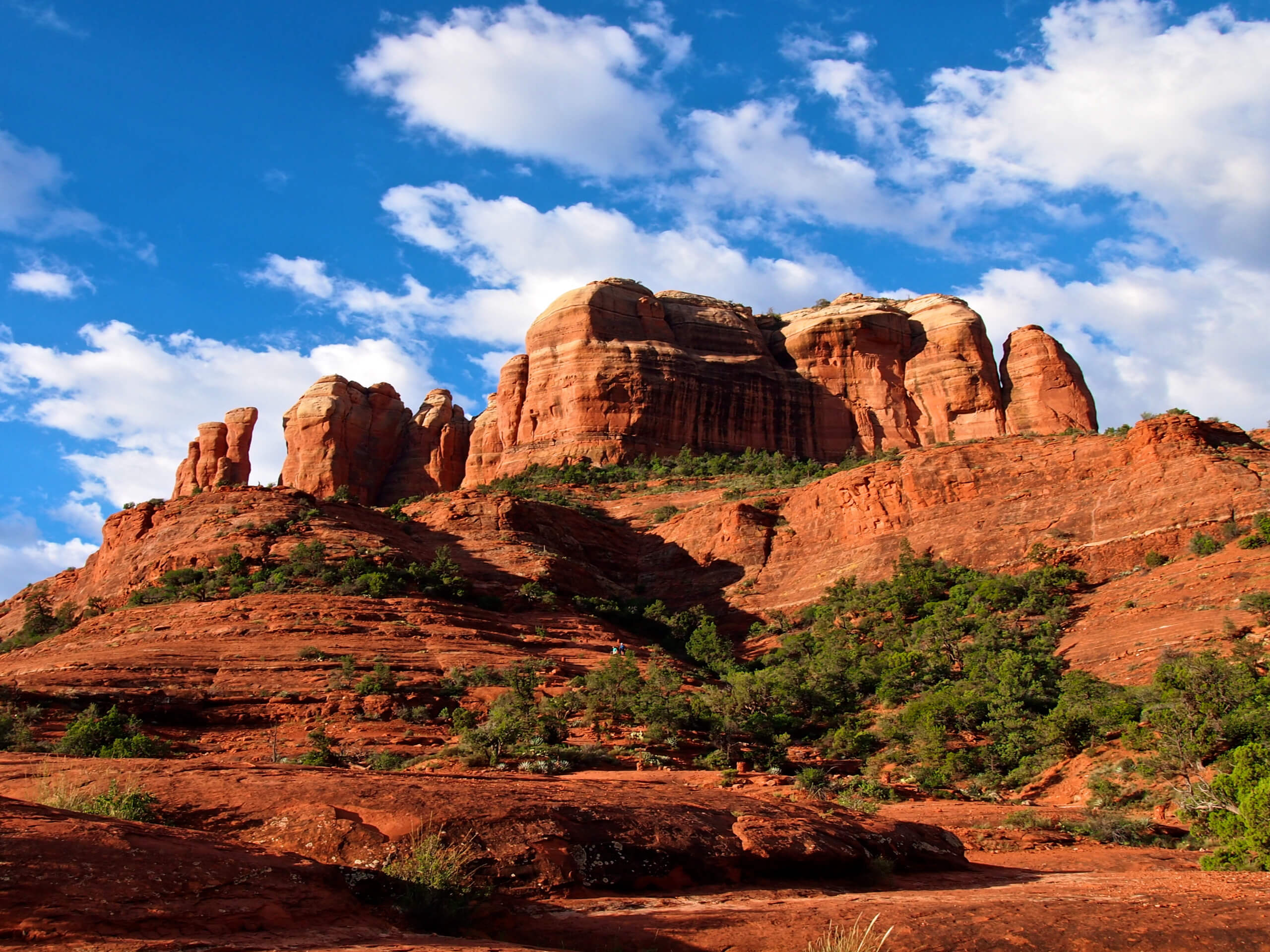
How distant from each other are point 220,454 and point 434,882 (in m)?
75.6

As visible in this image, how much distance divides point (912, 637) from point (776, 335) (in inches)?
1754

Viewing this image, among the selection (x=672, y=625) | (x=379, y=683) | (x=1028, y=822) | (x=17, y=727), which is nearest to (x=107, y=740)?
(x=17, y=727)

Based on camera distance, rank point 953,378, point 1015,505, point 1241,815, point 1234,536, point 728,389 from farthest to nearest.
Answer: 1. point 728,389
2. point 953,378
3. point 1015,505
4. point 1234,536
5. point 1241,815

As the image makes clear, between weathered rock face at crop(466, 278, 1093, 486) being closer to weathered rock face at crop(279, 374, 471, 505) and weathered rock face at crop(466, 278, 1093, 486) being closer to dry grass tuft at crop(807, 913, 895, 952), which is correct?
weathered rock face at crop(279, 374, 471, 505)

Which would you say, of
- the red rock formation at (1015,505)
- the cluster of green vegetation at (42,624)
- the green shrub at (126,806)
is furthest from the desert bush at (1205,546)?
the cluster of green vegetation at (42,624)


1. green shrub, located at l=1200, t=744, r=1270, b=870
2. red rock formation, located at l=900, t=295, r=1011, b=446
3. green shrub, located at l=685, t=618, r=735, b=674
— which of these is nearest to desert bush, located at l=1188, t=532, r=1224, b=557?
green shrub, located at l=685, t=618, r=735, b=674

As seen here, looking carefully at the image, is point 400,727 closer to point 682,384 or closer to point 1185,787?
point 1185,787

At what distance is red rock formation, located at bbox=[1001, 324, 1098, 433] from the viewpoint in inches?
2421

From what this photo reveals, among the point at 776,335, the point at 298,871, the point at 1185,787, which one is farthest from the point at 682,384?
the point at 298,871

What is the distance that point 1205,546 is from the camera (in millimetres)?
31891

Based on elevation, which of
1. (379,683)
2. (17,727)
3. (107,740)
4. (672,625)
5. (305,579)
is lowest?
(107,740)

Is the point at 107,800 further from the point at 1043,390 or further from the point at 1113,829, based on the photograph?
the point at 1043,390

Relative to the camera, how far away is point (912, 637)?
34344 millimetres

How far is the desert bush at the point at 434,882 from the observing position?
731 cm
